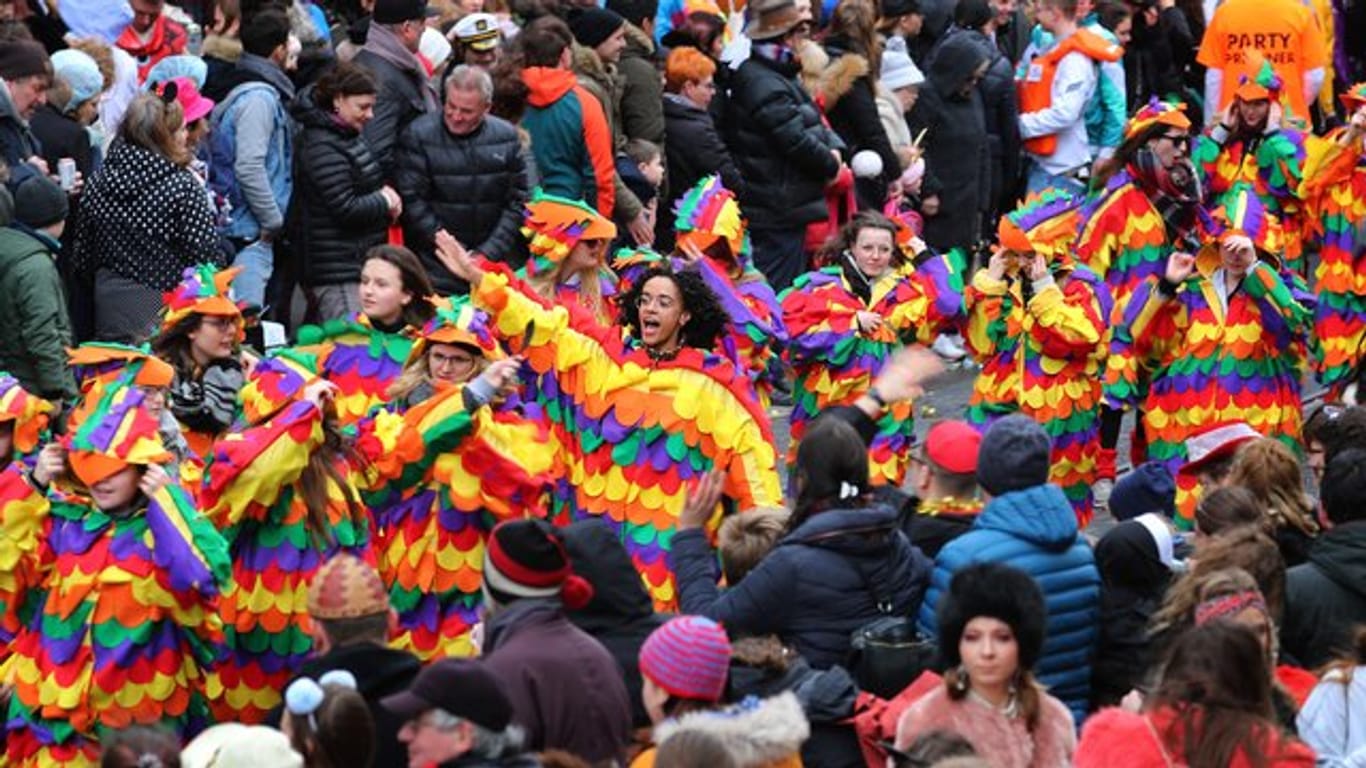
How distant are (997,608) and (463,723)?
1533 millimetres

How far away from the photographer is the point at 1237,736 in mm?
6832

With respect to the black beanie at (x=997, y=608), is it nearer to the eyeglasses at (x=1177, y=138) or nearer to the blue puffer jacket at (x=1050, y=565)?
the blue puffer jacket at (x=1050, y=565)

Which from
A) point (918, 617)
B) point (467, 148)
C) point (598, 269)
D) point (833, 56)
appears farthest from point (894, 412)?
point (833, 56)

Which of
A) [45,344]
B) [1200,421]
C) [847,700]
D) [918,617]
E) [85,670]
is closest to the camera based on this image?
[847,700]

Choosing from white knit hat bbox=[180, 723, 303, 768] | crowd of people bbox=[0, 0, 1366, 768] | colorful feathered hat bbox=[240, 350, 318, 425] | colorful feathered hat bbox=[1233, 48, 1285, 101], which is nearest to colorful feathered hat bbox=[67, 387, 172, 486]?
crowd of people bbox=[0, 0, 1366, 768]

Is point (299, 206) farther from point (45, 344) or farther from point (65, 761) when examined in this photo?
point (65, 761)

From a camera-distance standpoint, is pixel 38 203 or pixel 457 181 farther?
pixel 457 181

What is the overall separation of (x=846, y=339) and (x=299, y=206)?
3.26 metres

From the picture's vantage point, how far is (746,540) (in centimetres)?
869

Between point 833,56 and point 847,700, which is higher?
point 847,700

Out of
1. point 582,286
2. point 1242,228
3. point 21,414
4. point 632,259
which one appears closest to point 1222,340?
point 1242,228

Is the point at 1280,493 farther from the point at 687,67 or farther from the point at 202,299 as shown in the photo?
the point at 687,67

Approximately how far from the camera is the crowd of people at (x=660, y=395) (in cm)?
750

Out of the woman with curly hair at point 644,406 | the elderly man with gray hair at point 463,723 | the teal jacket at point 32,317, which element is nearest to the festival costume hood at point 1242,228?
the woman with curly hair at point 644,406
